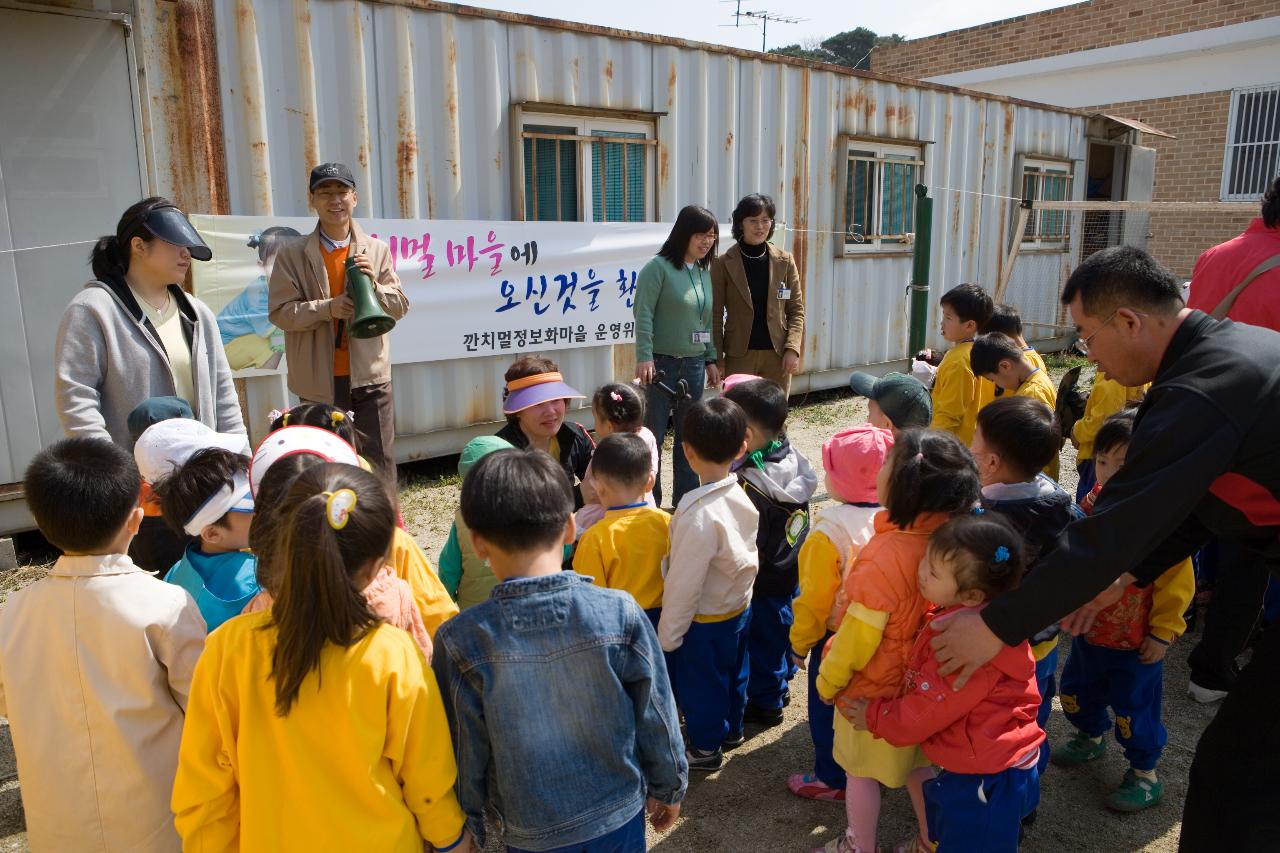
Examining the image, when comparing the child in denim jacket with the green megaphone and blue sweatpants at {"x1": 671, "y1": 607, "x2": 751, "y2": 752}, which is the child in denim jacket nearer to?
blue sweatpants at {"x1": 671, "y1": 607, "x2": 751, "y2": 752}

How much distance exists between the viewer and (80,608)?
1.62 meters

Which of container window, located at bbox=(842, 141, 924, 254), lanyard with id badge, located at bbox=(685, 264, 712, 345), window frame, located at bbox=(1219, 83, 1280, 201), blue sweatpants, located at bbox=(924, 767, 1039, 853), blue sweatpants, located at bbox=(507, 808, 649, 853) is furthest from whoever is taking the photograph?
window frame, located at bbox=(1219, 83, 1280, 201)

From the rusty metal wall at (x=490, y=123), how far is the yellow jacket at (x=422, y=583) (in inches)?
137

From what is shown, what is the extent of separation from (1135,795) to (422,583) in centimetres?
206

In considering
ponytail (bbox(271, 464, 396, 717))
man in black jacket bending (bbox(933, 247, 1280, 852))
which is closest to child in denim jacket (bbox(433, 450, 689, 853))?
ponytail (bbox(271, 464, 396, 717))

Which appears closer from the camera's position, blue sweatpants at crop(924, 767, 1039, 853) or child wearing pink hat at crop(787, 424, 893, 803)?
blue sweatpants at crop(924, 767, 1039, 853)

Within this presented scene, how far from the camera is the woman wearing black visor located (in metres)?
2.62

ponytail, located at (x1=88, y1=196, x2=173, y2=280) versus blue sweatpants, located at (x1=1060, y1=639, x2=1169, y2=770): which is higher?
ponytail, located at (x1=88, y1=196, x2=173, y2=280)

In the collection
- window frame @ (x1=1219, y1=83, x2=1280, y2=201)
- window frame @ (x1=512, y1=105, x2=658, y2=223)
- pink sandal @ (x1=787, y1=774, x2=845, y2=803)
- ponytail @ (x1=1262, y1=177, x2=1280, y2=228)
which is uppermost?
window frame @ (x1=1219, y1=83, x2=1280, y2=201)

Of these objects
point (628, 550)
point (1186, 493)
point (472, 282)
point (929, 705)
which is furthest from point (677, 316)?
point (1186, 493)

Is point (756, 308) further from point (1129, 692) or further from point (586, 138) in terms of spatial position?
point (1129, 692)

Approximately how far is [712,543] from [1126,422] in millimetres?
1348

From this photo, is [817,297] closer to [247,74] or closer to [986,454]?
[247,74]

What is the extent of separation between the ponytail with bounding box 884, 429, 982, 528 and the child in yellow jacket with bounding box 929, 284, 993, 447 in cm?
177
